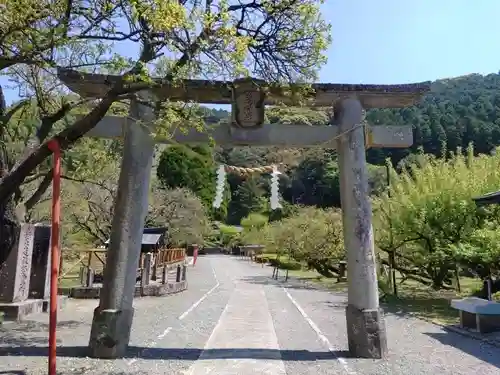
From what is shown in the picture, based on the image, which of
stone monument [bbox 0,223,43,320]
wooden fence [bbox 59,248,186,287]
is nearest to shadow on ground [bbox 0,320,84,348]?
stone monument [bbox 0,223,43,320]

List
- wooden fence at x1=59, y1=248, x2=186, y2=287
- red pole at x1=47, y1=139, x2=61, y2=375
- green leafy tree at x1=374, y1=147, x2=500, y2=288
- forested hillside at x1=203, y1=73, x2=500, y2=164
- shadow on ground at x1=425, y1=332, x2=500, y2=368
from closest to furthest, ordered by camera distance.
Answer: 1. red pole at x1=47, y1=139, x2=61, y2=375
2. shadow on ground at x1=425, y1=332, x2=500, y2=368
3. green leafy tree at x1=374, y1=147, x2=500, y2=288
4. wooden fence at x1=59, y1=248, x2=186, y2=287
5. forested hillside at x1=203, y1=73, x2=500, y2=164

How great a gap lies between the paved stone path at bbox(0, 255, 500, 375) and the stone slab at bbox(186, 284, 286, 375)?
0.01 meters

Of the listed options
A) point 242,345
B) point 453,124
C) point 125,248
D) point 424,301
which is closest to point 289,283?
point 424,301

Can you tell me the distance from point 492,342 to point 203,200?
1486 inches

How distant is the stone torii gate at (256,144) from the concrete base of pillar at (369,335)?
15 millimetres

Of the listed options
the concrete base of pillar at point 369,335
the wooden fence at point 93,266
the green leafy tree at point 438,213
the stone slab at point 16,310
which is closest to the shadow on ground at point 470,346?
the concrete base of pillar at point 369,335

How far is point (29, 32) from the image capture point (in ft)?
18.7

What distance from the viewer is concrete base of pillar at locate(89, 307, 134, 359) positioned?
22.2 feet

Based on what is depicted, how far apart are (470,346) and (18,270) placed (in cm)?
1027

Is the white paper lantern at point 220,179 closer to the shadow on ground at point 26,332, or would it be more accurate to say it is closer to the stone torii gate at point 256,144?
the stone torii gate at point 256,144

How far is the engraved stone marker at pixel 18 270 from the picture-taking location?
1115 centimetres

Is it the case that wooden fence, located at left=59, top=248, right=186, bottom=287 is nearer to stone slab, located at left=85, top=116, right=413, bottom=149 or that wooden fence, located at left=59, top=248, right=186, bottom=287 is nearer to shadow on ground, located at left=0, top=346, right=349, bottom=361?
shadow on ground, located at left=0, top=346, right=349, bottom=361

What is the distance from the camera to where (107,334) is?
682cm

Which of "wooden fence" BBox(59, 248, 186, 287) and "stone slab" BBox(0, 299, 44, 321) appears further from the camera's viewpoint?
"wooden fence" BBox(59, 248, 186, 287)
